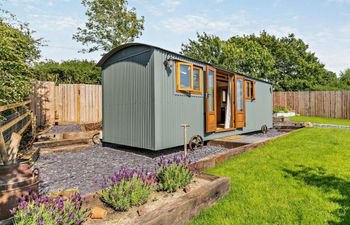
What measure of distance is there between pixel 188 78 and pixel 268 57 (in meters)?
21.1

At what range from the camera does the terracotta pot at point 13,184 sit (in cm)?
204

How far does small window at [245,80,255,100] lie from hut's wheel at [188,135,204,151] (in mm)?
3638

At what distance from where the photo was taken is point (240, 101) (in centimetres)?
834

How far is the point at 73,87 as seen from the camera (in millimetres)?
9859

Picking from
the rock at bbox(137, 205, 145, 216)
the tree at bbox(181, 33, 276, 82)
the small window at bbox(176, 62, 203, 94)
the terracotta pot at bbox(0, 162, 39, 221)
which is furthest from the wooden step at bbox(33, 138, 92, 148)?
the tree at bbox(181, 33, 276, 82)

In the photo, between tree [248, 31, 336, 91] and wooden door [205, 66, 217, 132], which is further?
tree [248, 31, 336, 91]

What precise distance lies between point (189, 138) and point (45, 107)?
271 inches

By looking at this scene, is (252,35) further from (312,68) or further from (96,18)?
(96,18)

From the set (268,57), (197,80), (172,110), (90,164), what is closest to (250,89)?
(197,80)

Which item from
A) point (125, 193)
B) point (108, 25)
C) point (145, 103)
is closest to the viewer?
point (125, 193)

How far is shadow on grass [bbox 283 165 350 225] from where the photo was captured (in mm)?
2471

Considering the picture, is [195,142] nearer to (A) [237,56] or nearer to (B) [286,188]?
(B) [286,188]

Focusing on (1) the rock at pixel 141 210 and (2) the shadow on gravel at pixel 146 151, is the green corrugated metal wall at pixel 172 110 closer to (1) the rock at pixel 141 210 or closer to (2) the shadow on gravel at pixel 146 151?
(2) the shadow on gravel at pixel 146 151

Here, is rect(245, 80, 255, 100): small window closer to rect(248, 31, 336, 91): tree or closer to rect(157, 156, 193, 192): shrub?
rect(157, 156, 193, 192): shrub
